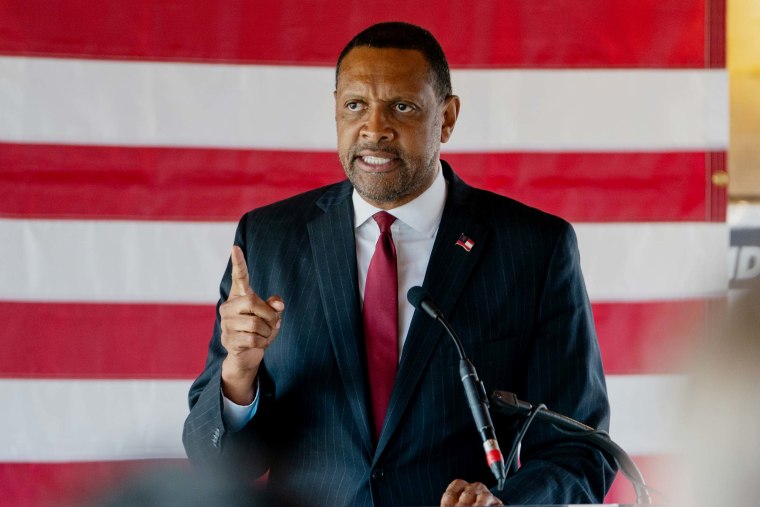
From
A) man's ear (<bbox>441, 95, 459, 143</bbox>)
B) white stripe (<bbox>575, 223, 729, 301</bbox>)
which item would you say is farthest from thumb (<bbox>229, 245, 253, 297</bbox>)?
white stripe (<bbox>575, 223, 729, 301</bbox>)

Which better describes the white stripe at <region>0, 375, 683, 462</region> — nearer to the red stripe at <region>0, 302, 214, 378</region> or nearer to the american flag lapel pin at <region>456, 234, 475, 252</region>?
the red stripe at <region>0, 302, 214, 378</region>

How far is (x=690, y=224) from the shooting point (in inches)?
96.1

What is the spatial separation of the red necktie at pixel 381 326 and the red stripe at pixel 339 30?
37.2 inches

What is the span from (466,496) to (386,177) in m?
0.66

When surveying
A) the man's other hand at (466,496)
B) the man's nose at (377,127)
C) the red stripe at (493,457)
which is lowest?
the man's other hand at (466,496)

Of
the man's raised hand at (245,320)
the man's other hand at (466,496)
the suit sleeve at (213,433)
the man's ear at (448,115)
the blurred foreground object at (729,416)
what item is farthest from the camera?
the man's ear at (448,115)

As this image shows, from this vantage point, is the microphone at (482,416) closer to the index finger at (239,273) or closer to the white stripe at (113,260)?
the index finger at (239,273)

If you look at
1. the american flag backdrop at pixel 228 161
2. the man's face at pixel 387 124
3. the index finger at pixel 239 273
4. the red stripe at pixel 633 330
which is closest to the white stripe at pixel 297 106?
the american flag backdrop at pixel 228 161

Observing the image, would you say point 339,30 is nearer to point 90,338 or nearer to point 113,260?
point 113,260

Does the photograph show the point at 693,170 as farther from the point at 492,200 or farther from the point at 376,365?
the point at 376,365

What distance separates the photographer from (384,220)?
5.56ft

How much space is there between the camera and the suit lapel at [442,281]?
5.05ft

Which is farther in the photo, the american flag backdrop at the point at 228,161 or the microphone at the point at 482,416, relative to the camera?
the american flag backdrop at the point at 228,161

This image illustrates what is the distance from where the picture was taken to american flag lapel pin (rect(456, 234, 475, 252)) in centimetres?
166
